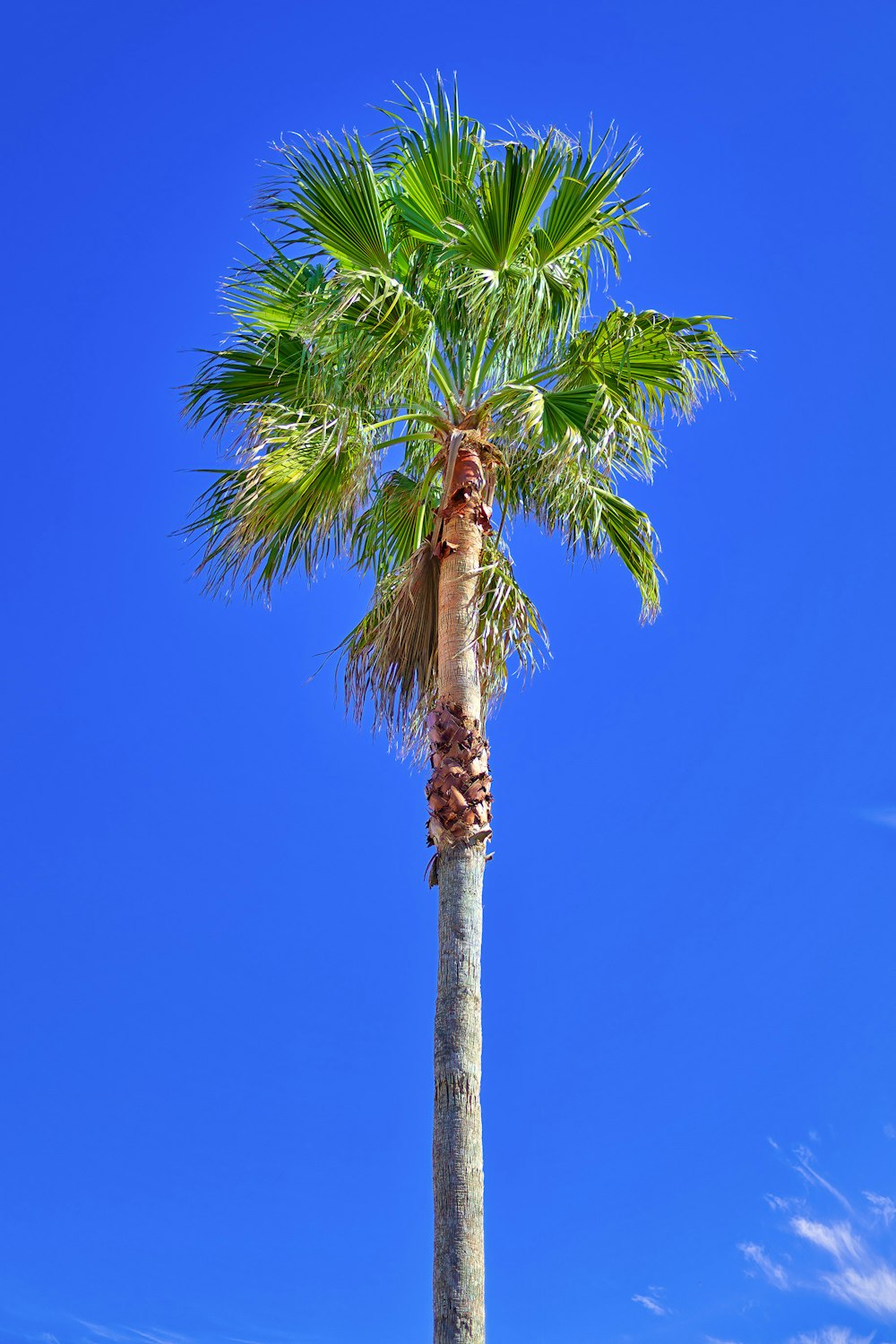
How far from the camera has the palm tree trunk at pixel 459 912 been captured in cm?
734

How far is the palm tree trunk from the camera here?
734cm

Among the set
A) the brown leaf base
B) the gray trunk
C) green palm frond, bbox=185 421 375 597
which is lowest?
the gray trunk

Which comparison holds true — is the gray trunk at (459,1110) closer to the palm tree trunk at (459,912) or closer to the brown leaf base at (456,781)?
the palm tree trunk at (459,912)

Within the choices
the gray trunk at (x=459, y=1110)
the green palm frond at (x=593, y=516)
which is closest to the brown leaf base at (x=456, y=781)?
the gray trunk at (x=459, y=1110)

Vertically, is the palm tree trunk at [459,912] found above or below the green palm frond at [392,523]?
below

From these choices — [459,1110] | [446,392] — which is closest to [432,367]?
[446,392]

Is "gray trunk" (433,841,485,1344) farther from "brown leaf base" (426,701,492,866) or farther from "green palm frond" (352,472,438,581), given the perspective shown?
"green palm frond" (352,472,438,581)

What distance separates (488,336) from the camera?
382 inches

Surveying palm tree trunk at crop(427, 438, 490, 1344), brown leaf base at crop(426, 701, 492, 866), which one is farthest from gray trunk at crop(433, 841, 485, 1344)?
brown leaf base at crop(426, 701, 492, 866)

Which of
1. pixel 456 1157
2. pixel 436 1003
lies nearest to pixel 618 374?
pixel 436 1003

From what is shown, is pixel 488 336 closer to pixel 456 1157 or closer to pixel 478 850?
pixel 478 850

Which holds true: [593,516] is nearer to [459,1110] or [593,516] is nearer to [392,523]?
[392,523]

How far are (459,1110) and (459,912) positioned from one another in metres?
1.18

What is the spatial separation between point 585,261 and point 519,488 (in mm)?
1775
